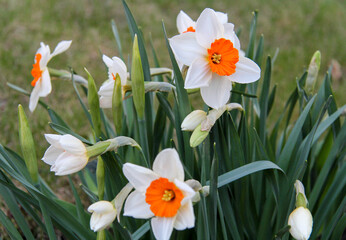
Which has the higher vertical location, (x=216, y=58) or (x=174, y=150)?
(x=216, y=58)

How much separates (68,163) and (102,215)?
16 centimetres

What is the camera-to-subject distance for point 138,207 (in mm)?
961

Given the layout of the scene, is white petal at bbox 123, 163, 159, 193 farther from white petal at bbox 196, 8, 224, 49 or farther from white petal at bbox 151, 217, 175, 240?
white petal at bbox 196, 8, 224, 49

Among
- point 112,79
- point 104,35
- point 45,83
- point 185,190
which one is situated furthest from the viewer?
point 104,35

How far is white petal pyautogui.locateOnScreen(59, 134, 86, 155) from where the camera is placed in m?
0.94

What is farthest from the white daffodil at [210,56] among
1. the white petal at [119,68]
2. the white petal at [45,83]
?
the white petal at [45,83]

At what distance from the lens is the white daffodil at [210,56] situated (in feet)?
3.44

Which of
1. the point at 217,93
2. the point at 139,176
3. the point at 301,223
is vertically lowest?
the point at 301,223

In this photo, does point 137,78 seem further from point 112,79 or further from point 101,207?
point 101,207

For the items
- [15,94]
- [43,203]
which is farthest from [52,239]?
[15,94]

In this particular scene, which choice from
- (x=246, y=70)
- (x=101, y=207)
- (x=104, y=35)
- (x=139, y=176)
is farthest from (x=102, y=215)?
(x=104, y=35)

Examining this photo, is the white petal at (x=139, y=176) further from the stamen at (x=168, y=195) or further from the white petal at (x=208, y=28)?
the white petal at (x=208, y=28)

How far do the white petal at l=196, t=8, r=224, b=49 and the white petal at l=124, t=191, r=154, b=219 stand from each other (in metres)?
0.42

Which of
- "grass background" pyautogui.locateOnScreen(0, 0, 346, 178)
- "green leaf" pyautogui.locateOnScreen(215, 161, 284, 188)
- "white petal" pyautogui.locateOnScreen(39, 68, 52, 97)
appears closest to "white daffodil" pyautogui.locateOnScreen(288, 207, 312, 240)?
"green leaf" pyautogui.locateOnScreen(215, 161, 284, 188)
